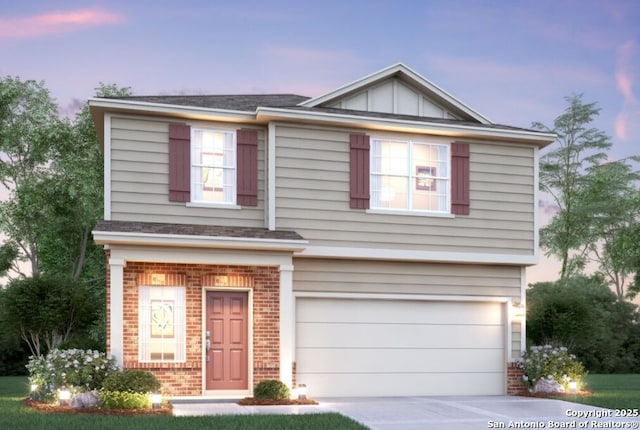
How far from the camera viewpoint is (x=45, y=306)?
21.3 m

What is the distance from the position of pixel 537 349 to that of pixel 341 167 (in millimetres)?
5751

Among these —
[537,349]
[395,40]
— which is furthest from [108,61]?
[537,349]

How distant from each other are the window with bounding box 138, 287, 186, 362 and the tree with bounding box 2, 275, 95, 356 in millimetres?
6399

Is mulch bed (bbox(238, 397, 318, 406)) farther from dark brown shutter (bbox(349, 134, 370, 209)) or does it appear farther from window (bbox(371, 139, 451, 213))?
window (bbox(371, 139, 451, 213))

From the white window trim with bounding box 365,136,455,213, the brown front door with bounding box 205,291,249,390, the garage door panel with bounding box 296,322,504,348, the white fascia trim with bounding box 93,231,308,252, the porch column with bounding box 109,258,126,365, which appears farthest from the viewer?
the white window trim with bounding box 365,136,455,213

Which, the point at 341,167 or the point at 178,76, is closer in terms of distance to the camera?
the point at 341,167

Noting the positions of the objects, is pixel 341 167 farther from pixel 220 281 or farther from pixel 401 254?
pixel 220 281

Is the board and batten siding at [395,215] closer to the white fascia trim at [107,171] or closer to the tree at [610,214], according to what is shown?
the white fascia trim at [107,171]

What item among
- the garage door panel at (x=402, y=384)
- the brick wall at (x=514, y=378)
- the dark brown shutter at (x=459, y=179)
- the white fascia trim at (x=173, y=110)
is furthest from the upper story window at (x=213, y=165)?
the brick wall at (x=514, y=378)

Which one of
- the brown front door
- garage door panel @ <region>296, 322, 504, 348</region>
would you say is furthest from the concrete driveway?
garage door panel @ <region>296, 322, 504, 348</region>

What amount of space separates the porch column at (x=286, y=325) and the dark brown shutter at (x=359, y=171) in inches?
86.8

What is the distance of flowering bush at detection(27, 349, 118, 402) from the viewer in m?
14.1

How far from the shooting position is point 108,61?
984 inches

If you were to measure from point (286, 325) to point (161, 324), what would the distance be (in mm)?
2337
